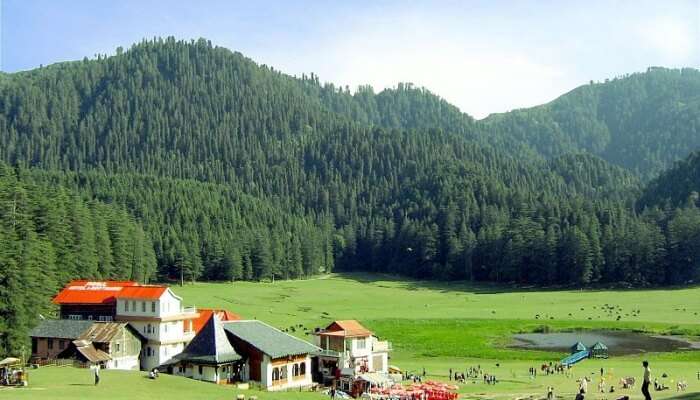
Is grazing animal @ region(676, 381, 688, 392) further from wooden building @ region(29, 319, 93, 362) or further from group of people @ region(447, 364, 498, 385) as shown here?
wooden building @ region(29, 319, 93, 362)

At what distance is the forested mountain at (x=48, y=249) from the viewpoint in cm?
7519

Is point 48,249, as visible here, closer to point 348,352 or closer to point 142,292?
point 142,292

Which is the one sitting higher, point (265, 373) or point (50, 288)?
point (50, 288)

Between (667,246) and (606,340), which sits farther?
(667,246)

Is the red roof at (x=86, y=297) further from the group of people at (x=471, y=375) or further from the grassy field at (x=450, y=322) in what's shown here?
the group of people at (x=471, y=375)

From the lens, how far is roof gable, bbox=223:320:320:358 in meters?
67.1

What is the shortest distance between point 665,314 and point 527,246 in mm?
66286

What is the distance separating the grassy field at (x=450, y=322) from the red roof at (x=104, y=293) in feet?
44.3

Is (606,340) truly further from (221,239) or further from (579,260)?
(221,239)

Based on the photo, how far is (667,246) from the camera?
176000 millimetres

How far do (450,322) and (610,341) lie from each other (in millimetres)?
25441

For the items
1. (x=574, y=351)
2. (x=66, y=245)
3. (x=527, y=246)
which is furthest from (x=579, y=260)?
(x=66, y=245)

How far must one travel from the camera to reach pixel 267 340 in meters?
68.9

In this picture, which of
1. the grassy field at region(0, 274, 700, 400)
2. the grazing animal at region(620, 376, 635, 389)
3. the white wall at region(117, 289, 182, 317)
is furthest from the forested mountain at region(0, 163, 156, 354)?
the grazing animal at region(620, 376, 635, 389)
